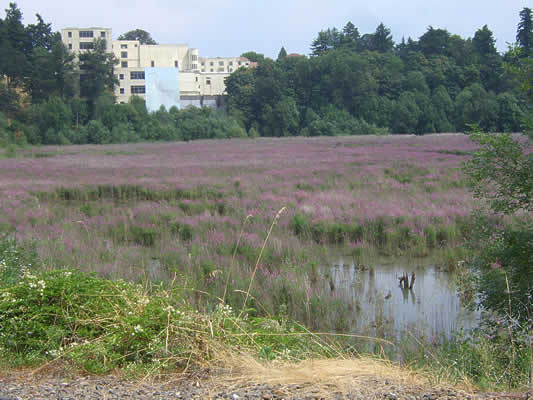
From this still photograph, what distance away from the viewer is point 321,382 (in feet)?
11.5

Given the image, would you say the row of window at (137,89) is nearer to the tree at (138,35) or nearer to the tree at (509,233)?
the tree at (138,35)

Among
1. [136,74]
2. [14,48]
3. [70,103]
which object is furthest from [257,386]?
[136,74]

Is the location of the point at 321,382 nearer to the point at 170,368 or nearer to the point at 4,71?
the point at 170,368

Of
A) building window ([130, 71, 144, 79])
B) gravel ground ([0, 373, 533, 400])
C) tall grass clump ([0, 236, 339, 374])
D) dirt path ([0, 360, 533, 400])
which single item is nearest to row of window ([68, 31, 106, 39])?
building window ([130, 71, 144, 79])

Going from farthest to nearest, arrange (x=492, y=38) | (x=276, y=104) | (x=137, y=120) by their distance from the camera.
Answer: (x=492, y=38), (x=276, y=104), (x=137, y=120)

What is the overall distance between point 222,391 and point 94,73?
274 feet

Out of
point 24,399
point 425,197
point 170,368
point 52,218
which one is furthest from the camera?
point 425,197

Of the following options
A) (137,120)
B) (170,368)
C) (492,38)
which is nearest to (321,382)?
(170,368)

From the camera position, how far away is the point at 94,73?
80.0 m

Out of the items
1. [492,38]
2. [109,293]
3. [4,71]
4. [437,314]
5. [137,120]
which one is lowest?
[437,314]

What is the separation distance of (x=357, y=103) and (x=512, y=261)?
87.8 m

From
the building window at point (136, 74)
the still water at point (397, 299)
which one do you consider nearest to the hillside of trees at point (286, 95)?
the building window at point (136, 74)

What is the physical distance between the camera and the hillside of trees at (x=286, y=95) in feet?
236

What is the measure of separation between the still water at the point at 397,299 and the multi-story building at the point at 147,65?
280ft
